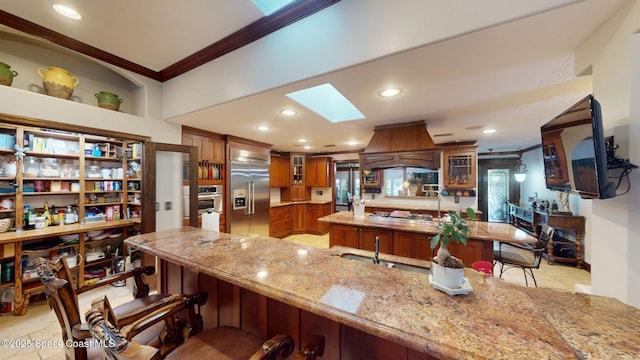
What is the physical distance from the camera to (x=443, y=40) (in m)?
1.28

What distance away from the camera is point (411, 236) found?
2.85 m

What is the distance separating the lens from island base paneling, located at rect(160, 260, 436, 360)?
0.93 m

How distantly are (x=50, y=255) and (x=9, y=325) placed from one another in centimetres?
87

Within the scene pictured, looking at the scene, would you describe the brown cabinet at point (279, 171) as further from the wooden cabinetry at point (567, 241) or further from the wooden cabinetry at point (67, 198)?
the wooden cabinetry at point (567, 241)

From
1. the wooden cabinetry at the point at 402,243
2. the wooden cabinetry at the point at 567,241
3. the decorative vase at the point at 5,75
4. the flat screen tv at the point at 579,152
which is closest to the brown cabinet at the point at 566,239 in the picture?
the wooden cabinetry at the point at 567,241

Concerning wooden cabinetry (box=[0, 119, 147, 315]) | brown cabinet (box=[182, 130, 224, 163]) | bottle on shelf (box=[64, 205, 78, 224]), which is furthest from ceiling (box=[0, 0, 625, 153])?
bottle on shelf (box=[64, 205, 78, 224])

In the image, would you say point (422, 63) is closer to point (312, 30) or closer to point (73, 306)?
point (312, 30)

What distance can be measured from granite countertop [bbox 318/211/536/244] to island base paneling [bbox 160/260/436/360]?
1.98 m

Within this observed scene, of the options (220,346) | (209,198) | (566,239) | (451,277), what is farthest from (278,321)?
(566,239)

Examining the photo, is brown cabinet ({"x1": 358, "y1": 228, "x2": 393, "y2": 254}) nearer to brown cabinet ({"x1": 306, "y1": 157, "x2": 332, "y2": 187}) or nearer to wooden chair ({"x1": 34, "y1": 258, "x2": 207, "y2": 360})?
wooden chair ({"x1": 34, "y1": 258, "x2": 207, "y2": 360})

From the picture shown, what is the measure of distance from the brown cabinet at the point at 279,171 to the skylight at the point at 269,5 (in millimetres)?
4257

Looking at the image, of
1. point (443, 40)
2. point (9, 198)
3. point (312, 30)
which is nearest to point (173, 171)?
point (9, 198)

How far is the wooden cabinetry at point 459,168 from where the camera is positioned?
4.59 metres

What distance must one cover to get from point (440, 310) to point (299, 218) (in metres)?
5.63
